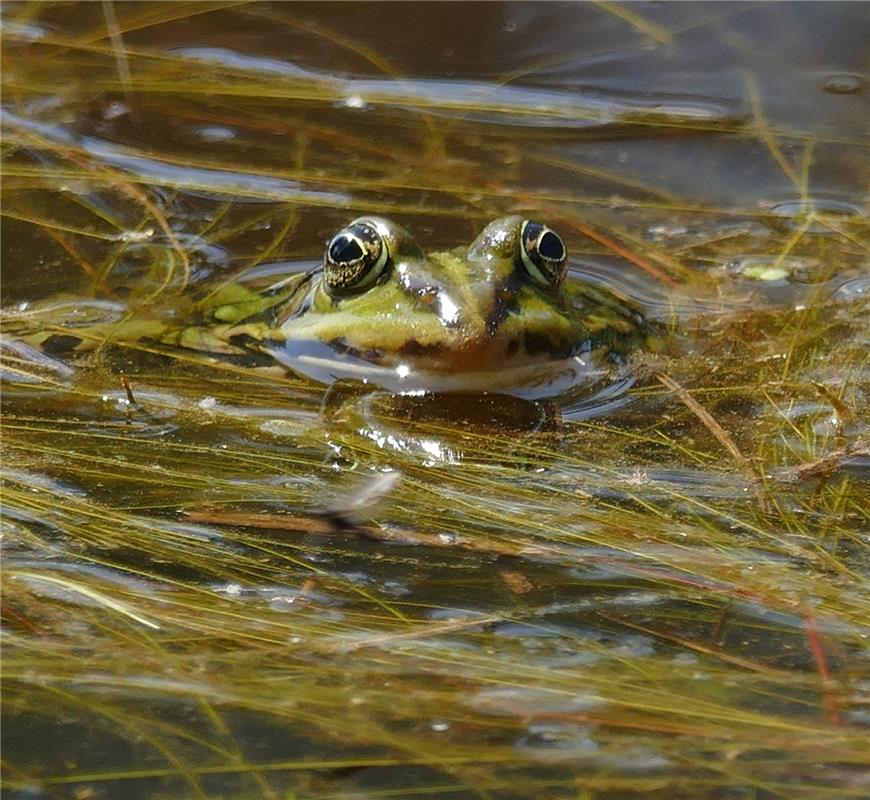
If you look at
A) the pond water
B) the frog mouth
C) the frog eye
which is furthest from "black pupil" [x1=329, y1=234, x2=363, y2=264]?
the frog eye

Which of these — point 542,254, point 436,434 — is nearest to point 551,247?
point 542,254

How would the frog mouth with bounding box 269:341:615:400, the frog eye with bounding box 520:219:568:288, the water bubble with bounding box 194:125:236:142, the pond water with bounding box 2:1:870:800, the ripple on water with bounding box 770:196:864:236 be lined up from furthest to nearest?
the water bubble with bounding box 194:125:236:142 → the ripple on water with bounding box 770:196:864:236 → the frog eye with bounding box 520:219:568:288 → the frog mouth with bounding box 269:341:615:400 → the pond water with bounding box 2:1:870:800

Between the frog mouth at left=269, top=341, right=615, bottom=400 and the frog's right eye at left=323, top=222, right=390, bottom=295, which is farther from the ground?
the frog's right eye at left=323, top=222, right=390, bottom=295

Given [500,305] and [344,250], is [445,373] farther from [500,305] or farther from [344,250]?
[344,250]

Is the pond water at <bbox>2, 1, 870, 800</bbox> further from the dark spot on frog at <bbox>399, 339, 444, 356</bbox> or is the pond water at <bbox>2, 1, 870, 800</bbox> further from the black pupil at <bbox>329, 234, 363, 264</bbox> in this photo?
the black pupil at <bbox>329, 234, 363, 264</bbox>

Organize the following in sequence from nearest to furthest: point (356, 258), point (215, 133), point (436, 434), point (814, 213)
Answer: point (436, 434)
point (356, 258)
point (814, 213)
point (215, 133)

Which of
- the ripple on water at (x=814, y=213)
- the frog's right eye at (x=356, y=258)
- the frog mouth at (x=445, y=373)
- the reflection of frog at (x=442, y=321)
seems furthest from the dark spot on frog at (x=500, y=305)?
the ripple on water at (x=814, y=213)

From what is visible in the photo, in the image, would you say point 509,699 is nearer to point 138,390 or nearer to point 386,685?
point 386,685
